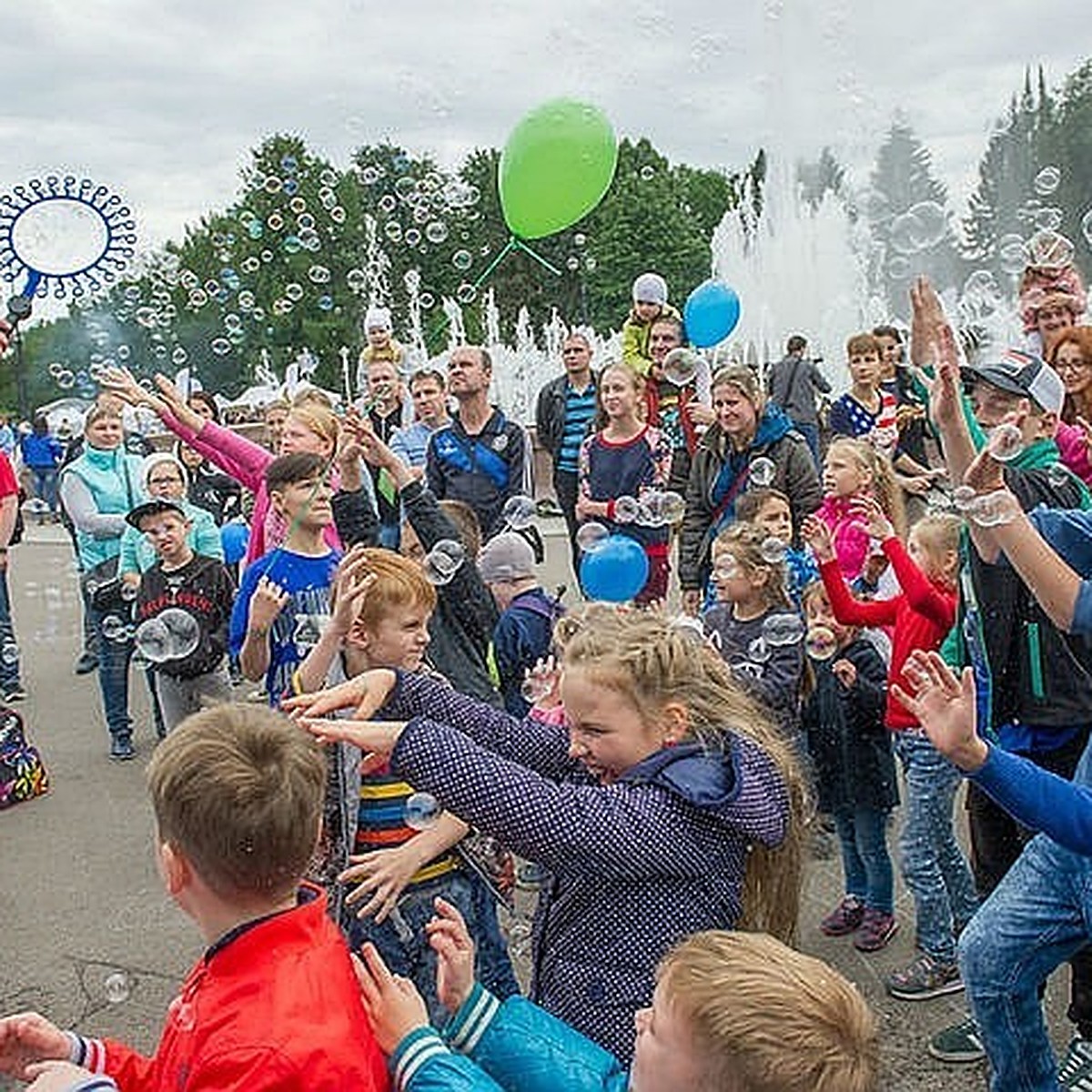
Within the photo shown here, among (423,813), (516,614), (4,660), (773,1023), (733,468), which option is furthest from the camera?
(4,660)

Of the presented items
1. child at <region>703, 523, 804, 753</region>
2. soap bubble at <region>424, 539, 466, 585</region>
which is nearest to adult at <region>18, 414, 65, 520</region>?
soap bubble at <region>424, 539, 466, 585</region>

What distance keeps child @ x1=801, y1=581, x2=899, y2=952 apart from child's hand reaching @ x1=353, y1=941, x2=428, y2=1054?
9.04ft

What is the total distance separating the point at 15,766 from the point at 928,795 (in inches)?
166

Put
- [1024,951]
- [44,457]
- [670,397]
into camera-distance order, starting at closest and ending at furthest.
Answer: [1024,951], [670,397], [44,457]

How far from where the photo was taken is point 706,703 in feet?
8.73

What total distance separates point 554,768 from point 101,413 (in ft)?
18.0

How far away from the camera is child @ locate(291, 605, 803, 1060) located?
2377mm

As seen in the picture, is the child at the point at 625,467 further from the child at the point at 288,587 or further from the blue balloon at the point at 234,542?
the child at the point at 288,587

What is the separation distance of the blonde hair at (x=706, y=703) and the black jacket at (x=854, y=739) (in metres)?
1.93

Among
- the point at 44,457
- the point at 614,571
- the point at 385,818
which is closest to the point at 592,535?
the point at 614,571

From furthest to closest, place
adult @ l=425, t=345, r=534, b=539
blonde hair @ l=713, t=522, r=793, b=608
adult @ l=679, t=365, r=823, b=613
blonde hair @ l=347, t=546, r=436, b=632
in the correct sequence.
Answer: adult @ l=425, t=345, r=534, b=539
adult @ l=679, t=365, r=823, b=613
blonde hair @ l=713, t=522, r=793, b=608
blonde hair @ l=347, t=546, r=436, b=632

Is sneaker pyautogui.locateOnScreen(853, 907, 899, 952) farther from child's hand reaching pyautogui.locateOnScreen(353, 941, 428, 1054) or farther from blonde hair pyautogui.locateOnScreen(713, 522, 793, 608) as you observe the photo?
child's hand reaching pyautogui.locateOnScreen(353, 941, 428, 1054)

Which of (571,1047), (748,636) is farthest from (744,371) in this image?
(571,1047)

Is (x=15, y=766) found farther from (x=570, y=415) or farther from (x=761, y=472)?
(x=761, y=472)
